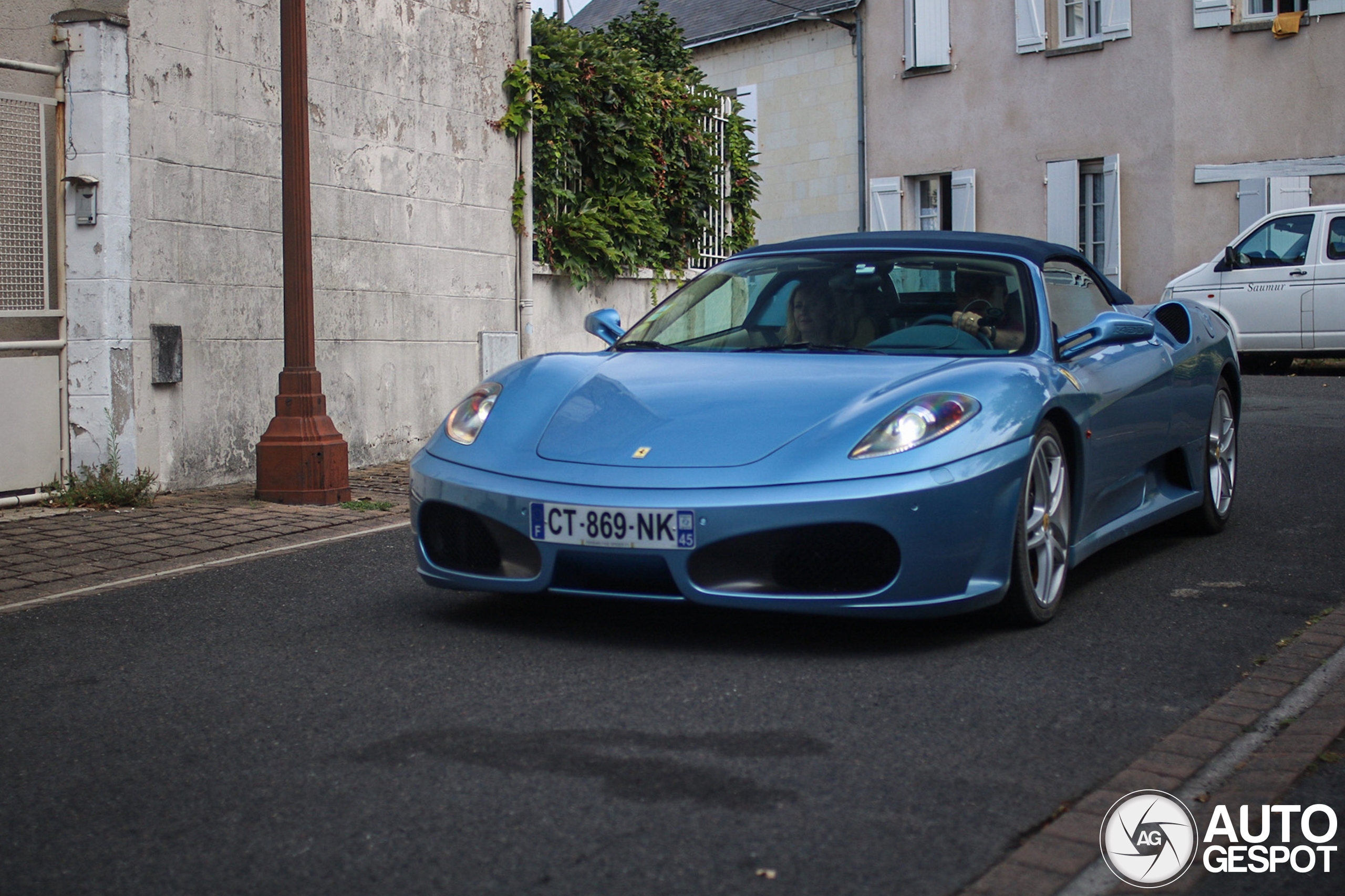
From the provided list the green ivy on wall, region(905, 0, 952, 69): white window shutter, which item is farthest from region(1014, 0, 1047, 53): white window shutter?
the green ivy on wall

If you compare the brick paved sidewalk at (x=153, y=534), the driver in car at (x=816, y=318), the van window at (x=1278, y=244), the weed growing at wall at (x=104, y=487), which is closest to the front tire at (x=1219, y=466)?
the driver in car at (x=816, y=318)

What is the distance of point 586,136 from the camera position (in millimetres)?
12750

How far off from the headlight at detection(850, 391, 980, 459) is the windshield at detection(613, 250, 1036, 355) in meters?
0.63

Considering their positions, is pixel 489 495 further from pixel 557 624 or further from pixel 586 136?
pixel 586 136

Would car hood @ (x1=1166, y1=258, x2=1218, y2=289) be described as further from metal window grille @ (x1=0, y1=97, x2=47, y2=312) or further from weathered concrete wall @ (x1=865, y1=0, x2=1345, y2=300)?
metal window grille @ (x1=0, y1=97, x2=47, y2=312)

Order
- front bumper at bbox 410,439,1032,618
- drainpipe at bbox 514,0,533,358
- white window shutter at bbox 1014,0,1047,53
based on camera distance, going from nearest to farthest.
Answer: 1. front bumper at bbox 410,439,1032,618
2. drainpipe at bbox 514,0,533,358
3. white window shutter at bbox 1014,0,1047,53

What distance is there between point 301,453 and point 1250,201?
53.3 ft

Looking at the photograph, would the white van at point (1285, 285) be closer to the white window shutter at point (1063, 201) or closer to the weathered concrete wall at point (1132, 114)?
the weathered concrete wall at point (1132, 114)

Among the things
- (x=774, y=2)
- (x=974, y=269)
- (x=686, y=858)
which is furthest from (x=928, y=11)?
(x=686, y=858)

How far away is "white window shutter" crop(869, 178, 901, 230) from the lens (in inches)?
989

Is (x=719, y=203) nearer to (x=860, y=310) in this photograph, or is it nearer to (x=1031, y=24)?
(x=860, y=310)

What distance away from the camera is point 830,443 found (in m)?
4.31

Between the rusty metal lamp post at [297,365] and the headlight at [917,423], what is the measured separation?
4611mm

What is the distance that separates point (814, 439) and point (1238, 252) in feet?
46.9
